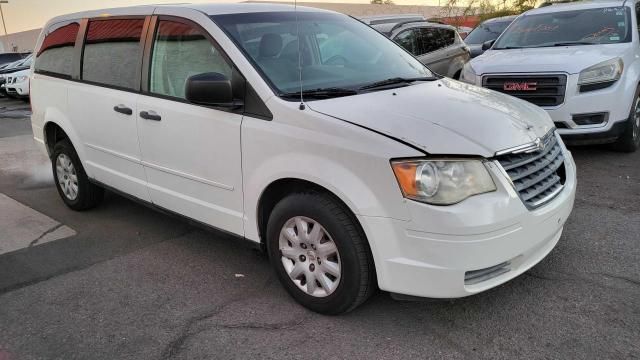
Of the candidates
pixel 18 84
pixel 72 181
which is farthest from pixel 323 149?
pixel 18 84

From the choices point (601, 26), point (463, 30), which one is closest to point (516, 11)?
point (463, 30)

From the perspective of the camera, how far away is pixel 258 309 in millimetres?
3246

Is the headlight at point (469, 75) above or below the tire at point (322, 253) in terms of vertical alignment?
above

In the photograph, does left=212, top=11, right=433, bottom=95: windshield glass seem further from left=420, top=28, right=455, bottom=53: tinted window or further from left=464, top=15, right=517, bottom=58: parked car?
left=464, top=15, right=517, bottom=58: parked car

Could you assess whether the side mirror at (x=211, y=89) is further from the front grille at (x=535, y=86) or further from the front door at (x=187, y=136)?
the front grille at (x=535, y=86)

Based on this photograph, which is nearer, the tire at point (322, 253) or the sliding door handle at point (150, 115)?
the tire at point (322, 253)

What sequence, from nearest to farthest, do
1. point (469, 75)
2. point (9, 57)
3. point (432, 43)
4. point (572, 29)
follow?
point (469, 75)
point (572, 29)
point (432, 43)
point (9, 57)

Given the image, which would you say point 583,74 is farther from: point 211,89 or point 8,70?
point 8,70

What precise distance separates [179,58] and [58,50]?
1.99m

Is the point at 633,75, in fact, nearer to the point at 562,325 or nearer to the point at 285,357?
the point at 562,325

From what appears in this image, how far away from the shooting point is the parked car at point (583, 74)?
5742mm

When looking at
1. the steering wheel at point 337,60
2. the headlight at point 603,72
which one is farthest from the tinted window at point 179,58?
the headlight at point 603,72

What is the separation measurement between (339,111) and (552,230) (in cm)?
137

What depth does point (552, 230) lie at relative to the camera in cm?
303
